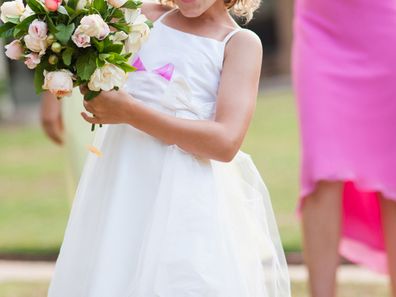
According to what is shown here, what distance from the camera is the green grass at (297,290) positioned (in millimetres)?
5930

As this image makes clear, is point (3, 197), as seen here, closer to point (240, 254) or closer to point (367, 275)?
point (367, 275)

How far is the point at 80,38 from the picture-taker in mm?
3193

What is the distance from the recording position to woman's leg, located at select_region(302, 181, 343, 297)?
4961 mm

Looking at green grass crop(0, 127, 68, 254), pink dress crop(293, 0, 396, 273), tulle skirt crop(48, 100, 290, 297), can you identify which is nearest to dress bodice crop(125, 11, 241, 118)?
tulle skirt crop(48, 100, 290, 297)

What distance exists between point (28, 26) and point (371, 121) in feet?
6.95

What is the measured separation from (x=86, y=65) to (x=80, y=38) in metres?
0.08

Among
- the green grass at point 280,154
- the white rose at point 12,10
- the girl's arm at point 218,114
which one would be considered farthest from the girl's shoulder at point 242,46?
the green grass at point 280,154

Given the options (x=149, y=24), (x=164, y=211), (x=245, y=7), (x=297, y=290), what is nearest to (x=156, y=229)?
(x=164, y=211)

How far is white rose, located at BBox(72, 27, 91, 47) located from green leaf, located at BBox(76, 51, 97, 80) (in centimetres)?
5

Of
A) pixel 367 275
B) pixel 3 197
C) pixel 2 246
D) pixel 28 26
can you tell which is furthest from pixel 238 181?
pixel 3 197

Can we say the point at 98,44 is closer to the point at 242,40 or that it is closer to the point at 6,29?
the point at 6,29

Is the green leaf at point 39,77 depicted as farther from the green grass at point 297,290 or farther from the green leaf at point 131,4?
the green grass at point 297,290

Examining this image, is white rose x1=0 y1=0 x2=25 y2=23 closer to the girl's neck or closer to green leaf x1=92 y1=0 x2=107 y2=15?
green leaf x1=92 y1=0 x2=107 y2=15

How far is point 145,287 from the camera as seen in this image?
3.39 m
